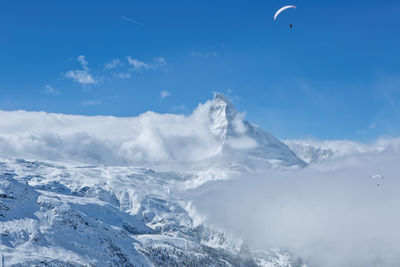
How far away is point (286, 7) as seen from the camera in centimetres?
19700
